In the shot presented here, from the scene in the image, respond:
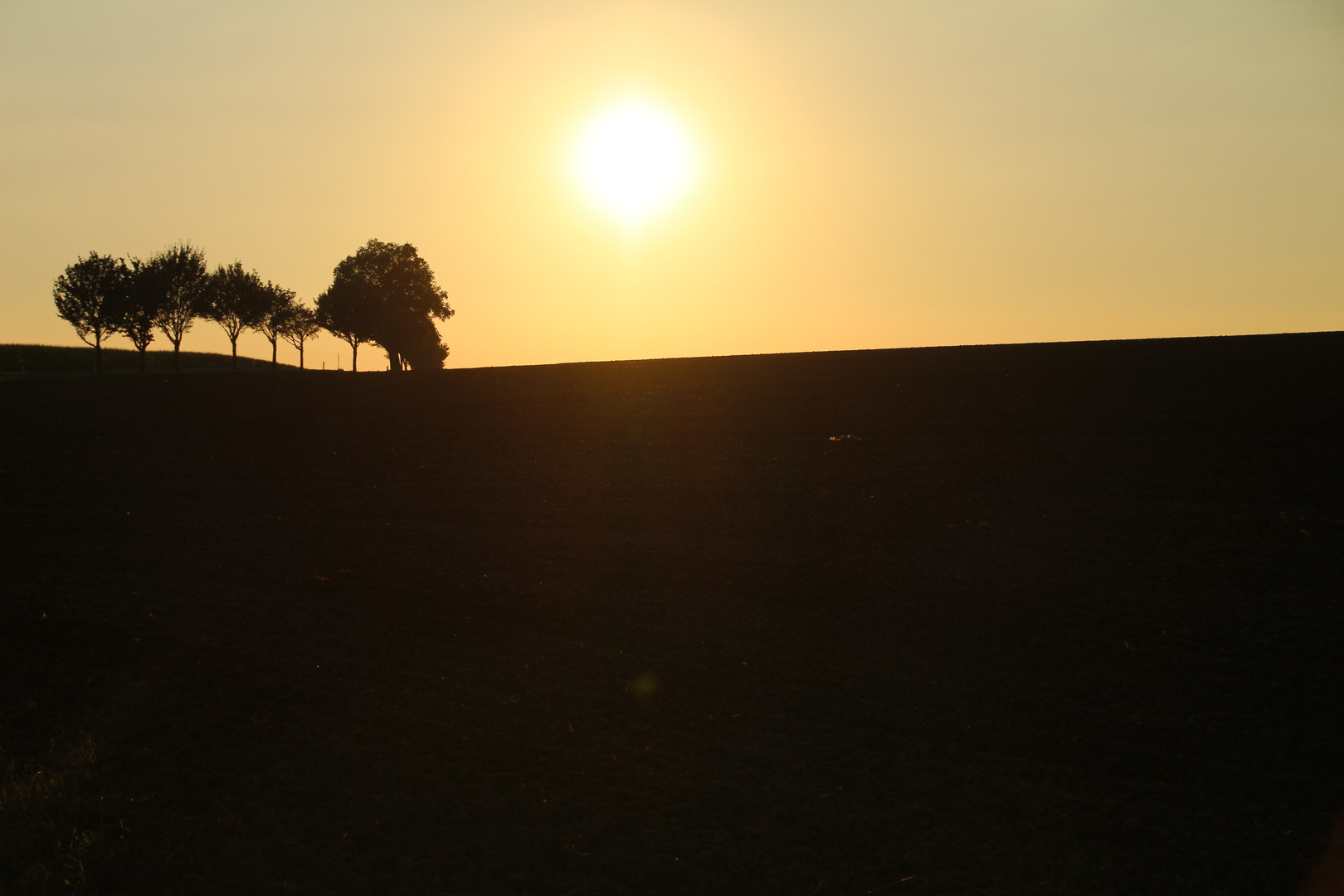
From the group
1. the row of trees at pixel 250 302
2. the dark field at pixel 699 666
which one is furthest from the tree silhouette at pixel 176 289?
the dark field at pixel 699 666

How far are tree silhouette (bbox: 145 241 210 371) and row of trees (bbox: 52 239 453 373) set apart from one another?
0.18 ft

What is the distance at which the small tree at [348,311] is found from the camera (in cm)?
6350

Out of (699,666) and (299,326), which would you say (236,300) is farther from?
(699,666)

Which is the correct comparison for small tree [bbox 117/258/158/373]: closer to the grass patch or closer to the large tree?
the large tree

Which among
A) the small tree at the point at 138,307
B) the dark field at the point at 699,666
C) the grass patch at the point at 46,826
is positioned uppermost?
the small tree at the point at 138,307

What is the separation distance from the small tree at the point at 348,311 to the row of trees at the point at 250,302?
0.19 ft

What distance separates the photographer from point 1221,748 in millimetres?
8234

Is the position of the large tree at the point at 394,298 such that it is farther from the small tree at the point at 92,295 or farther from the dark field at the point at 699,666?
the dark field at the point at 699,666

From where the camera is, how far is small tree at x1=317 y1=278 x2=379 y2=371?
208 feet

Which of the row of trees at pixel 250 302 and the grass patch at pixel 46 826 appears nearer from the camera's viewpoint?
the grass patch at pixel 46 826

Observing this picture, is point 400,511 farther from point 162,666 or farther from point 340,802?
point 340,802

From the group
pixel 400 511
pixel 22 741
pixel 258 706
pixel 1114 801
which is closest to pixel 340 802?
pixel 258 706

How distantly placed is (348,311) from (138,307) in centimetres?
1289

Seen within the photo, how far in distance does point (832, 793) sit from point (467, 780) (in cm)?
325
